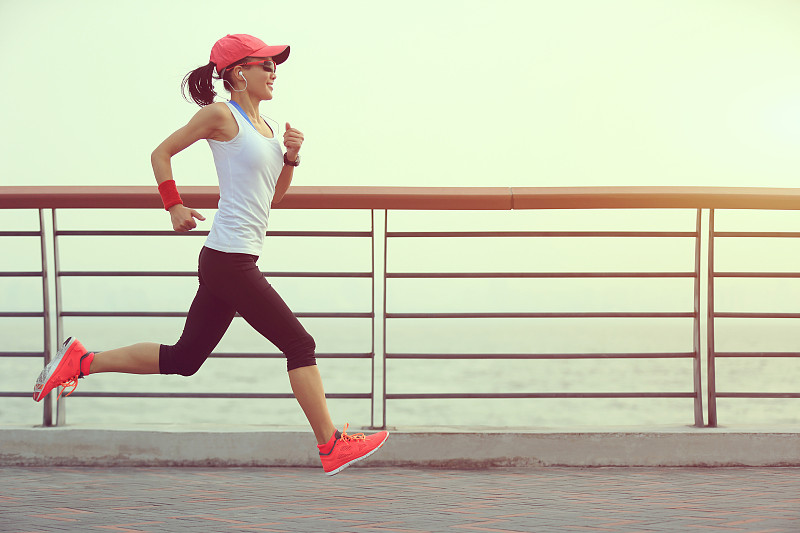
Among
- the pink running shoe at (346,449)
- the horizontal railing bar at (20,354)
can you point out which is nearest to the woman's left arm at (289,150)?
Answer: the pink running shoe at (346,449)

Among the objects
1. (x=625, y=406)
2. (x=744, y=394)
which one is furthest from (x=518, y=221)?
(x=744, y=394)

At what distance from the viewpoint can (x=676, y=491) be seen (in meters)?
4.62

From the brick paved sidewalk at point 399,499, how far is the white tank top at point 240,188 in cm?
101

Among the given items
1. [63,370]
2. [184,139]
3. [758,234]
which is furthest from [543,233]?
[63,370]

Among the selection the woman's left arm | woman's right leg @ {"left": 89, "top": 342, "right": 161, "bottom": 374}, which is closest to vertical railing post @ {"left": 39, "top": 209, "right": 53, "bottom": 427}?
woman's right leg @ {"left": 89, "top": 342, "right": 161, "bottom": 374}

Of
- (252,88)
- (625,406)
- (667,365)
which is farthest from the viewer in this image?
(667,365)

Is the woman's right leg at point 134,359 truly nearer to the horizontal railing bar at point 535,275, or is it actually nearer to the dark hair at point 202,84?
the dark hair at point 202,84

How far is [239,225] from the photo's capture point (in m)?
3.72

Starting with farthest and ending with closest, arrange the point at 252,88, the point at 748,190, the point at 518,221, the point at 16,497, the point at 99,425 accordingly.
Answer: the point at 518,221 → the point at 99,425 → the point at 748,190 → the point at 16,497 → the point at 252,88

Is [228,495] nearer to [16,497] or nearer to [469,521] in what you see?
[16,497]

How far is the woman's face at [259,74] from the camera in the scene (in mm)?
3818

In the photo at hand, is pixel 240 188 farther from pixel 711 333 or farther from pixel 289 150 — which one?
pixel 711 333

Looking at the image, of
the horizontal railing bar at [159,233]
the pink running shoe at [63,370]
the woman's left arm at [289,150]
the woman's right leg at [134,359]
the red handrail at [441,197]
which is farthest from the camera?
the horizontal railing bar at [159,233]

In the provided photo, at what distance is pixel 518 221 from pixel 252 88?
2806 cm
